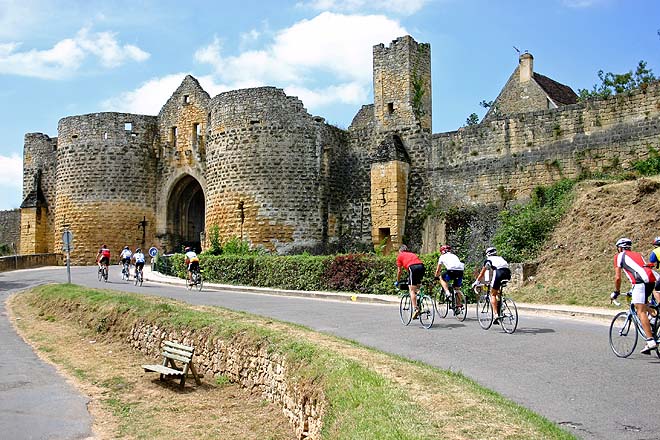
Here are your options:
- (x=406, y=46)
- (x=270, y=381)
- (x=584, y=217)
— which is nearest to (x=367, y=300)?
(x=584, y=217)

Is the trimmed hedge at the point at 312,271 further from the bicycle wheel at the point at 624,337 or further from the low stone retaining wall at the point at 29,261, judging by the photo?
the low stone retaining wall at the point at 29,261

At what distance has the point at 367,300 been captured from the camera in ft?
61.4

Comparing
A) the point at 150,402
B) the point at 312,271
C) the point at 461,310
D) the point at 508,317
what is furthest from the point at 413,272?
the point at 312,271

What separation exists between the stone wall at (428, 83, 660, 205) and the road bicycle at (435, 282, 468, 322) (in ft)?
33.3

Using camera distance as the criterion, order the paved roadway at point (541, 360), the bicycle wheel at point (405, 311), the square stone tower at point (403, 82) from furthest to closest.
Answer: the square stone tower at point (403, 82) → the bicycle wheel at point (405, 311) → the paved roadway at point (541, 360)

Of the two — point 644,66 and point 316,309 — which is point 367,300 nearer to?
point 316,309

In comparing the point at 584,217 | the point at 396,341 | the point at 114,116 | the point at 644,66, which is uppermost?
the point at 644,66

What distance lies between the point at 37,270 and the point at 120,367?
77.4 ft

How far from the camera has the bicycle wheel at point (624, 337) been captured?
30.6 ft

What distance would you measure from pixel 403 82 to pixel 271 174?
6.47 m

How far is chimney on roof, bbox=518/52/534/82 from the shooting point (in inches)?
1506

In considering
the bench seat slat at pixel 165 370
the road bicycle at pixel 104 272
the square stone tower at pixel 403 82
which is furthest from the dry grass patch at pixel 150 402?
the square stone tower at pixel 403 82

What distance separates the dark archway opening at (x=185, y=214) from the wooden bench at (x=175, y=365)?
2530 cm

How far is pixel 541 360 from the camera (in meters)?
9.20
